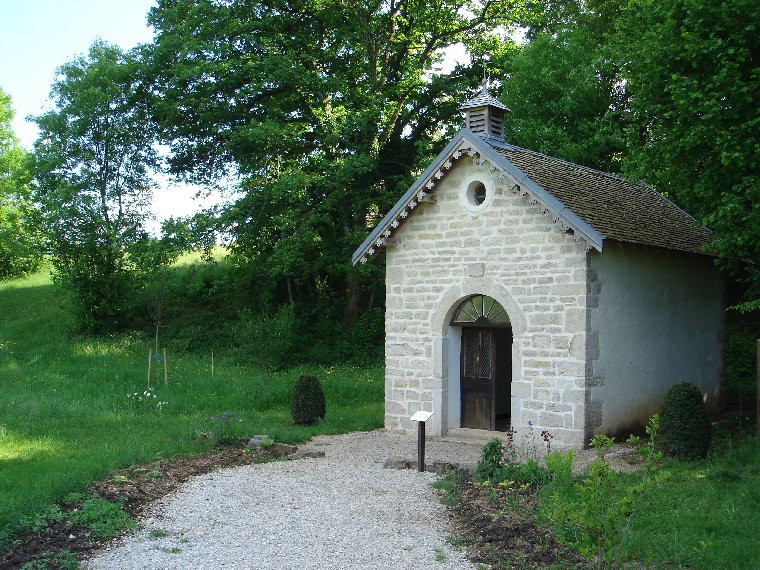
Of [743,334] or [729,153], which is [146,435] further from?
[743,334]

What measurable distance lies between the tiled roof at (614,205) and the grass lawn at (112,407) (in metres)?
6.07

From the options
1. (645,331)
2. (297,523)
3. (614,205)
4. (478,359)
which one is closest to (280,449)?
(297,523)

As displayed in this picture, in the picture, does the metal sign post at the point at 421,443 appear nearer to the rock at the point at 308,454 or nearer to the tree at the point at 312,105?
the rock at the point at 308,454

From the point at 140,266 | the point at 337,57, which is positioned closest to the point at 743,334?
the point at 337,57

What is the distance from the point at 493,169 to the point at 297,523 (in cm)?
754

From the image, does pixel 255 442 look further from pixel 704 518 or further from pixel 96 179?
pixel 96 179

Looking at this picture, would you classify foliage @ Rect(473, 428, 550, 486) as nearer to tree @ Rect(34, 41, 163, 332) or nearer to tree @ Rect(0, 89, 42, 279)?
tree @ Rect(34, 41, 163, 332)

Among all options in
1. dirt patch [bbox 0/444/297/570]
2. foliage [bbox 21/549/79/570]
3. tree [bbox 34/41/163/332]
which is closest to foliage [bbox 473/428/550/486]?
dirt patch [bbox 0/444/297/570]

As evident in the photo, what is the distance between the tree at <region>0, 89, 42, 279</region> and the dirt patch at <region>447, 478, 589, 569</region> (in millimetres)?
20744

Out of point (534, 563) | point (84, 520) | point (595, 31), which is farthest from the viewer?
point (595, 31)

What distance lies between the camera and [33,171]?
2495 cm

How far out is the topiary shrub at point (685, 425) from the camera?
11.2 metres

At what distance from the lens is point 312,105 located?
2480 centimetres

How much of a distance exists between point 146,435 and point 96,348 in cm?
1125
